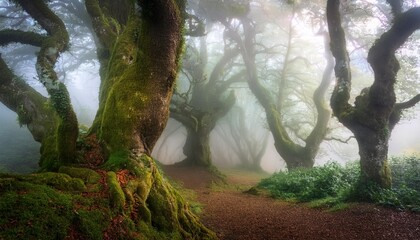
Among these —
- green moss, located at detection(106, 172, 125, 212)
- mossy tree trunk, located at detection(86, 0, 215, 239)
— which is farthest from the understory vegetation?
green moss, located at detection(106, 172, 125, 212)

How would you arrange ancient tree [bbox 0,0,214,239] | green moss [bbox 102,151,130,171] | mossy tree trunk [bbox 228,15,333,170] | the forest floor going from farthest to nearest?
1. mossy tree trunk [bbox 228,15,333,170]
2. the forest floor
3. green moss [bbox 102,151,130,171]
4. ancient tree [bbox 0,0,214,239]

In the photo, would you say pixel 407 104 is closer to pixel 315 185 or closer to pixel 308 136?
pixel 315 185

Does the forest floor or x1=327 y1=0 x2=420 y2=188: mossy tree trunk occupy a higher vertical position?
x1=327 y1=0 x2=420 y2=188: mossy tree trunk

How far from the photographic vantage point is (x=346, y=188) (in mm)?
10273

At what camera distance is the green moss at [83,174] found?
4.69 meters

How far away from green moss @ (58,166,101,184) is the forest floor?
3.13 m

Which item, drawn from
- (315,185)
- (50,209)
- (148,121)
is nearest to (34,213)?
(50,209)

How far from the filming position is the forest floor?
6.45 metres

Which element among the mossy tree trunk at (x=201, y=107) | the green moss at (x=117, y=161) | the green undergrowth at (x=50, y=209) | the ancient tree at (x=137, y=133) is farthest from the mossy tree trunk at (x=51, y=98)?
the mossy tree trunk at (x=201, y=107)

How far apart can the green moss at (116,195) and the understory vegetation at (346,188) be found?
273 inches

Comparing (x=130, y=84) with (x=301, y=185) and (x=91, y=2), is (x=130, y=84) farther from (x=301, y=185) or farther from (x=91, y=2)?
(x=301, y=185)

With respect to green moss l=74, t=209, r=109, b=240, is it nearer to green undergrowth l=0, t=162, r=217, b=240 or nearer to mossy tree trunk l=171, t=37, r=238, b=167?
green undergrowth l=0, t=162, r=217, b=240

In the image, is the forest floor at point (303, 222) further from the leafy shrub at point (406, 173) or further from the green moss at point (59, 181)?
the green moss at point (59, 181)

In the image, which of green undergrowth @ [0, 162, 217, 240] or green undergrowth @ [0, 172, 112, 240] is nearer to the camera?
green undergrowth @ [0, 172, 112, 240]
